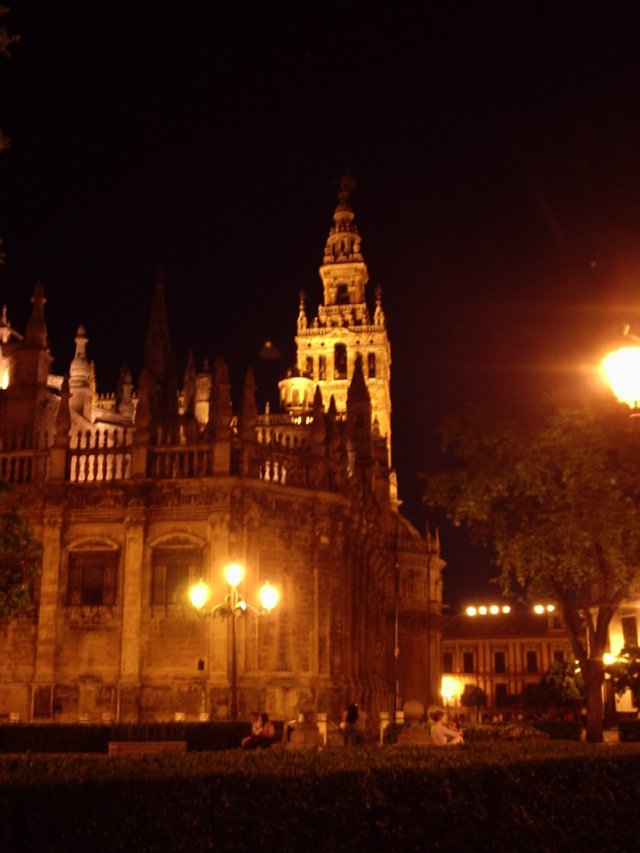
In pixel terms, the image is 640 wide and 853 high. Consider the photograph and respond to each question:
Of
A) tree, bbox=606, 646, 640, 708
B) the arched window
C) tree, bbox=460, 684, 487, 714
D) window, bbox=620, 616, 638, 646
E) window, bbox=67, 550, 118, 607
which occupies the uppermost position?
the arched window

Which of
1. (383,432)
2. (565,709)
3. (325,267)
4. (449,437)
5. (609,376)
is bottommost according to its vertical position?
(565,709)

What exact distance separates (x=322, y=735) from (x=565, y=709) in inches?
1623

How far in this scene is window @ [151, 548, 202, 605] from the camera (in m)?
33.8

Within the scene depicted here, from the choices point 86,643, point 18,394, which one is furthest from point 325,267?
point 86,643

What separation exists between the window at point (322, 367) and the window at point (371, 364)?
455 centimetres

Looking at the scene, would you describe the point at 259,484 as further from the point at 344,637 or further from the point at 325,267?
the point at 325,267

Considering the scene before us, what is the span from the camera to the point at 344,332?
108375 mm

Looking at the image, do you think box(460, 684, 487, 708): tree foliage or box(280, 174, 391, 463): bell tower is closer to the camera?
box(460, 684, 487, 708): tree foliage

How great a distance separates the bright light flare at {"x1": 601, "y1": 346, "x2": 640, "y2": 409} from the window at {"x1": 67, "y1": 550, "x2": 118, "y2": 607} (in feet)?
84.3

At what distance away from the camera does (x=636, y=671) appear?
1644 inches

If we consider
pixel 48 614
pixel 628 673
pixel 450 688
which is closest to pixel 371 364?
pixel 450 688

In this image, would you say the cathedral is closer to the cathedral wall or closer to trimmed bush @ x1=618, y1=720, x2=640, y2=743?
the cathedral wall

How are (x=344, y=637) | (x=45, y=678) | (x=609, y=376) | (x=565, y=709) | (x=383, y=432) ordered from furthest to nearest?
(x=383, y=432) < (x=565, y=709) < (x=344, y=637) < (x=45, y=678) < (x=609, y=376)

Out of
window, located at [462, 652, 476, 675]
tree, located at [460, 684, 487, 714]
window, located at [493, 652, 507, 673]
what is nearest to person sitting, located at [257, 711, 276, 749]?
tree, located at [460, 684, 487, 714]
